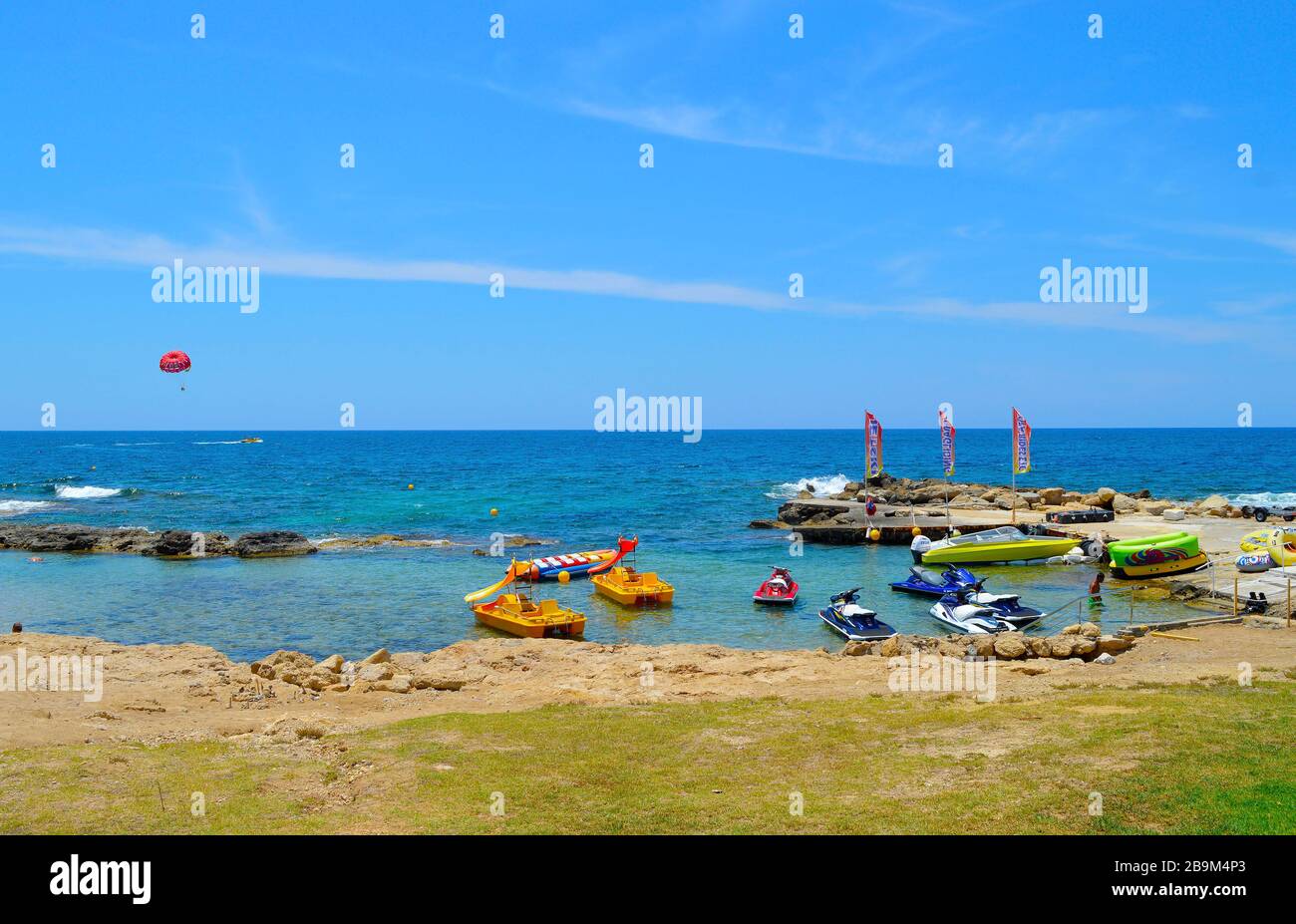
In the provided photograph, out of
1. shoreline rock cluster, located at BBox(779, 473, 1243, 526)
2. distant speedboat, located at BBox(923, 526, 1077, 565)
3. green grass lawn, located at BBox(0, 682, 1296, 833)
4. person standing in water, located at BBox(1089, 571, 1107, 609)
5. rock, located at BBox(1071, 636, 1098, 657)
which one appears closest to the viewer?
green grass lawn, located at BBox(0, 682, 1296, 833)

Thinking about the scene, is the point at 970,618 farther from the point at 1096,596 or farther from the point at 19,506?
the point at 19,506

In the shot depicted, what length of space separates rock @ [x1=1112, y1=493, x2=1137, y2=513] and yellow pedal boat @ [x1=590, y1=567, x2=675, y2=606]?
1465 inches

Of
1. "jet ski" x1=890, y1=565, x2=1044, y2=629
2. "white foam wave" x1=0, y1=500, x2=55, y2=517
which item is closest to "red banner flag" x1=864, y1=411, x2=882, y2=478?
"jet ski" x1=890, y1=565, x2=1044, y2=629

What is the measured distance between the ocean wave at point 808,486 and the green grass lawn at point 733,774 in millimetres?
67495

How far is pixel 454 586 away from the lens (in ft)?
130

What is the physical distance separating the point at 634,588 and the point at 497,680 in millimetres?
14907

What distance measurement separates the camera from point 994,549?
4412 centimetres

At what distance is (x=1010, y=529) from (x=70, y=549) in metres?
53.2

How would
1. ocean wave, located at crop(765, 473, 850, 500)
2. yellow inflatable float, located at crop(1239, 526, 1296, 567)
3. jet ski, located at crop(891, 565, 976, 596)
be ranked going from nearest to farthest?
yellow inflatable float, located at crop(1239, 526, 1296, 567) < jet ski, located at crop(891, 565, 976, 596) < ocean wave, located at crop(765, 473, 850, 500)

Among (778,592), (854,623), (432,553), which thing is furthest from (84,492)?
(854,623)

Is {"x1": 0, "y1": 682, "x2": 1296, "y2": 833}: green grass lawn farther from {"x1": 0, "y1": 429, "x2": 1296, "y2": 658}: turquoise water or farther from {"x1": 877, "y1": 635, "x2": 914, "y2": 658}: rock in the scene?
{"x1": 0, "y1": 429, "x2": 1296, "y2": 658}: turquoise water

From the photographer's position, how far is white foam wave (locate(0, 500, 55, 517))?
71.6 metres

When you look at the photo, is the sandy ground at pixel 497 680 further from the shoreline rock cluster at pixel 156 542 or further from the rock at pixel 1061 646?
the shoreline rock cluster at pixel 156 542

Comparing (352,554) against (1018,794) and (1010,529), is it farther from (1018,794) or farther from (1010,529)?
(1018,794)
